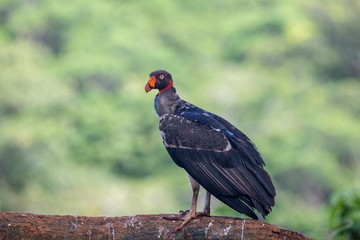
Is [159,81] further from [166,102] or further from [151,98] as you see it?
[151,98]

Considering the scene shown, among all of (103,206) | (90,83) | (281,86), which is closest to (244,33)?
(281,86)

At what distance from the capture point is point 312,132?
28.8m

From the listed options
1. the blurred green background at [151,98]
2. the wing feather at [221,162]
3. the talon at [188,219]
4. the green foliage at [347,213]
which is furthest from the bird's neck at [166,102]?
the blurred green background at [151,98]

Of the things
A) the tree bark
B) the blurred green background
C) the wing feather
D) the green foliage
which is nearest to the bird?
the wing feather

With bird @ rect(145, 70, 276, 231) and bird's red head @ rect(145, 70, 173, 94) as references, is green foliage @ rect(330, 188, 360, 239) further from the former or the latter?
bird's red head @ rect(145, 70, 173, 94)

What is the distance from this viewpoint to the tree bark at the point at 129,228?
467cm

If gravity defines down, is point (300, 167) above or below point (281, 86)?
below

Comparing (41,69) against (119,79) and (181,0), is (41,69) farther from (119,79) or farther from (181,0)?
(181,0)

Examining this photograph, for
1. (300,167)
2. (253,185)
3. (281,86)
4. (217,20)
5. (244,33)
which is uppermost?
(217,20)

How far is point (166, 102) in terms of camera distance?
18.5ft

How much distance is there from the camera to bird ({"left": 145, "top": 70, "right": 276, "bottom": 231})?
4965 millimetres

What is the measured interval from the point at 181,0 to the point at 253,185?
140 feet

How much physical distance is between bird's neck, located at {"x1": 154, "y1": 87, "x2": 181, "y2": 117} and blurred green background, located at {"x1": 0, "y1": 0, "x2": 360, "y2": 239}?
13.4 metres

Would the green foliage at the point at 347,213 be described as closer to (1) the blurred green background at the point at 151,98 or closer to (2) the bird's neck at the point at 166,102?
(2) the bird's neck at the point at 166,102
